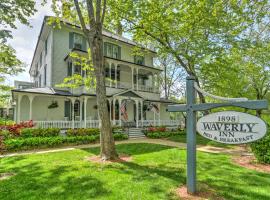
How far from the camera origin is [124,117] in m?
19.0

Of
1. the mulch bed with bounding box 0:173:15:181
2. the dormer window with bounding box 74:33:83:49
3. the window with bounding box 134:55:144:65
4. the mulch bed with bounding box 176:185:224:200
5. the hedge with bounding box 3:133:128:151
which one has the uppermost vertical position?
the dormer window with bounding box 74:33:83:49

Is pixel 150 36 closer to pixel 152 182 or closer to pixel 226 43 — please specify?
pixel 226 43

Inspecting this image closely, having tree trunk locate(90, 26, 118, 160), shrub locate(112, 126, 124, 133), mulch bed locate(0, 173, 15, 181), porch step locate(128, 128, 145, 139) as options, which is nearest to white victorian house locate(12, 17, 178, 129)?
porch step locate(128, 128, 145, 139)

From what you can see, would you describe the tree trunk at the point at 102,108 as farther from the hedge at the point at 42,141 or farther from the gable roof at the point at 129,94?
the gable roof at the point at 129,94

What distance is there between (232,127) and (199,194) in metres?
1.72

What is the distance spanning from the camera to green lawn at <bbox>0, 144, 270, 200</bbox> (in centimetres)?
456

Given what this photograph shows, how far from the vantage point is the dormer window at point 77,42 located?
18750 millimetres

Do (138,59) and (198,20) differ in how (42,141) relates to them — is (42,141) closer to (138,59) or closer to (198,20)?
(198,20)

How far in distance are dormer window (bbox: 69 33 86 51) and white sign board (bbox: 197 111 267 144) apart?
1685 cm

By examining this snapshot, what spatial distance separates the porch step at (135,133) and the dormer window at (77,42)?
29.1 feet

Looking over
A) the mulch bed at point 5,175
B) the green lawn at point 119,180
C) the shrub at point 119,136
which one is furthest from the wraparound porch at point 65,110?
the mulch bed at point 5,175

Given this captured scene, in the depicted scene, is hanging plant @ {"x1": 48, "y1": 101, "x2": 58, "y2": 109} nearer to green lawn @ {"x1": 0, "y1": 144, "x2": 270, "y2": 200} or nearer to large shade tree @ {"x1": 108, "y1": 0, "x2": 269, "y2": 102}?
large shade tree @ {"x1": 108, "y1": 0, "x2": 269, "y2": 102}

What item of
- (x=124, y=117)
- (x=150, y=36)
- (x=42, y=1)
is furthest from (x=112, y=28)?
(x=124, y=117)

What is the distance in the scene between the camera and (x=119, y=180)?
5.43 meters
